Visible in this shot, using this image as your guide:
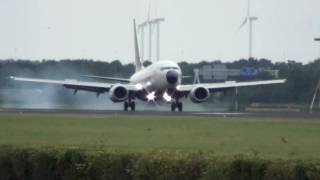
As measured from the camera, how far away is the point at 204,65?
16950 cm

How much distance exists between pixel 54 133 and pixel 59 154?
45.4 feet

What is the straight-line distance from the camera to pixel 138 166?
24.6 metres

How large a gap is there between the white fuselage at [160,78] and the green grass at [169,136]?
123ft

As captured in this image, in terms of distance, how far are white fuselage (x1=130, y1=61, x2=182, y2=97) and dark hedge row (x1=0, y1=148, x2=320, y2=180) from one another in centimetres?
6173

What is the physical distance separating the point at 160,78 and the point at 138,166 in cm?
6492

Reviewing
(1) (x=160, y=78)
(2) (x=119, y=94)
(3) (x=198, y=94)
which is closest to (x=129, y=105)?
(2) (x=119, y=94)

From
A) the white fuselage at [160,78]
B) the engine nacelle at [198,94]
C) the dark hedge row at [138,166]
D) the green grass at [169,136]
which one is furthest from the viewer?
the engine nacelle at [198,94]

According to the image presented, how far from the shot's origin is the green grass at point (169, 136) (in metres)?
30.7

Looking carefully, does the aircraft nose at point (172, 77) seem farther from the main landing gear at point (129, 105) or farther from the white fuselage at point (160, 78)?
the main landing gear at point (129, 105)

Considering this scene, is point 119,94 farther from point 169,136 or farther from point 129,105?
point 169,136

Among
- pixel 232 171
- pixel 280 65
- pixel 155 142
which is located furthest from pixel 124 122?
pixel 280 65

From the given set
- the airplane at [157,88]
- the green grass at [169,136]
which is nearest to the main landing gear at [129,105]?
the airplane at [157,88]

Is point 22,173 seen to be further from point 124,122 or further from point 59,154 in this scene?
point 124,122

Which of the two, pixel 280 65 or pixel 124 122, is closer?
pixel 124 122
